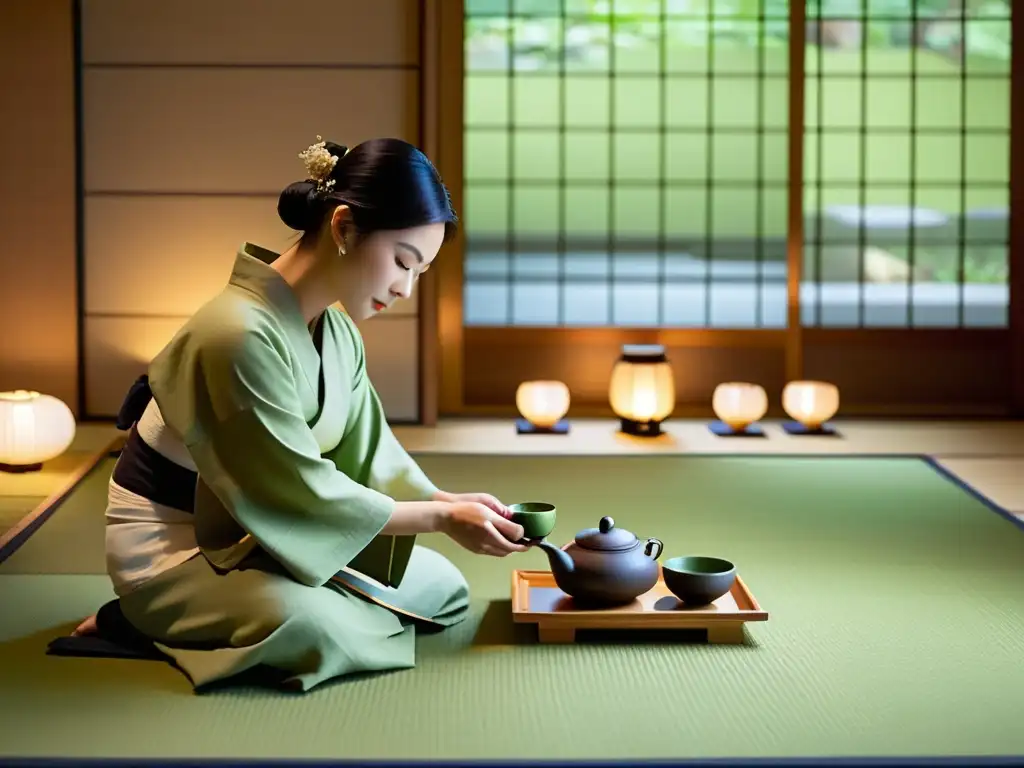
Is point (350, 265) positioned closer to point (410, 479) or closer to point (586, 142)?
point (410, 479)

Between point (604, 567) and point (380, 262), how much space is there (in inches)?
31.0

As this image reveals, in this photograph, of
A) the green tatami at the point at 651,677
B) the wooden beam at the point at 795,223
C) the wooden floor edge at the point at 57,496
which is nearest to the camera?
the green tatami at the point at 651,677

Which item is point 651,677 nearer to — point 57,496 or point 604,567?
point 604,567

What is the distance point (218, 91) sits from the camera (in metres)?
5.69

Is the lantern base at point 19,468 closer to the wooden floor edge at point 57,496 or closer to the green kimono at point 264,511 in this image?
the wooden floor edge at point 57,496

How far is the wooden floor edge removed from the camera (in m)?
3.80

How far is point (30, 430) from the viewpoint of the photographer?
4645 mm

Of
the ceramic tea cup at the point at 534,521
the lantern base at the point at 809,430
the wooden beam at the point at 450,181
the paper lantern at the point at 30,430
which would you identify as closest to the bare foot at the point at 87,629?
the ceramic tea cup at the point at 534,521

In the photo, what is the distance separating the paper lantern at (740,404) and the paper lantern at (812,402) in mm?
144

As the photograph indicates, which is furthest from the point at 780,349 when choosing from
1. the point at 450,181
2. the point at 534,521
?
the point at 534,521

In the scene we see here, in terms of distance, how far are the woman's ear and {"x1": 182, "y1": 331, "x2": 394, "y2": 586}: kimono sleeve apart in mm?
225

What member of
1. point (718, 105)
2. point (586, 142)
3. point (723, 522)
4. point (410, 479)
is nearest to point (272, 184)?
point (586, 142)

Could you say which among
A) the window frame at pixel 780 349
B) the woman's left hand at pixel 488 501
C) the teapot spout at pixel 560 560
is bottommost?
the teapot spout at pixel 560 560

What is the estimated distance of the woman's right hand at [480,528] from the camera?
2.78m
